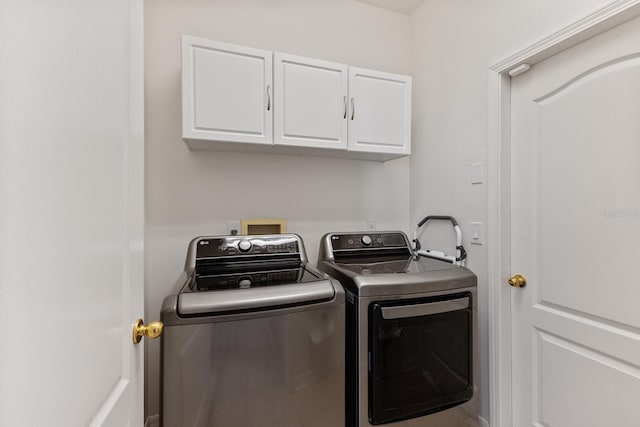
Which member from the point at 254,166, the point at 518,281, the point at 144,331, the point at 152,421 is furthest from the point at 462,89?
the point at 152,421

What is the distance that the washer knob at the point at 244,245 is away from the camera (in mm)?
1657

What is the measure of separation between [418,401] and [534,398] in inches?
25.3

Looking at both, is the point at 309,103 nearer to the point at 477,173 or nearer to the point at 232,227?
the point at 232,227

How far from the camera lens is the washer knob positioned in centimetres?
166

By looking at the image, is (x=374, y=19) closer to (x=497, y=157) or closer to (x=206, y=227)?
(x=497, y=157)

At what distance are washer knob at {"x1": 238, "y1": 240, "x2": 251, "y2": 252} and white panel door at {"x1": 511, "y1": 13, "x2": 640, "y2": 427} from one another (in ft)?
4.83

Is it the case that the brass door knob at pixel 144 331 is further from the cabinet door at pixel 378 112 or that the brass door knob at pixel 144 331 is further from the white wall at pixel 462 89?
the white wall at pixel 462 89

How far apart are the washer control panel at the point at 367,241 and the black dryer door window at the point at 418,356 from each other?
2.07 feet

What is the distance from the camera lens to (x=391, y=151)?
191 centimetres

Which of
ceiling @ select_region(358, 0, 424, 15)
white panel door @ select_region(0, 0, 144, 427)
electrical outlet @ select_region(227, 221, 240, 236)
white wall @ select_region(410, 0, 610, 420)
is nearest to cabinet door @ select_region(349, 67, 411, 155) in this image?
white wall @ select_region(410, 0, 610, 420)

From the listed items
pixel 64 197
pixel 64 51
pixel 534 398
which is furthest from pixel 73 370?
pixel 534 398

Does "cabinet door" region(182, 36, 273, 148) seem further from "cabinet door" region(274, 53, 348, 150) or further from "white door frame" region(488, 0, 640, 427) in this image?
"white door frame" region(488, 0, 640, 427)

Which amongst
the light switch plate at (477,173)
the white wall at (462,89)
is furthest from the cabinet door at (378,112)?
the light switch plate at (477,173)

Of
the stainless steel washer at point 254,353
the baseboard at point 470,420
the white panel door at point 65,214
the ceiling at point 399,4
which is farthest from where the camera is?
the ceiling at point 399,4
